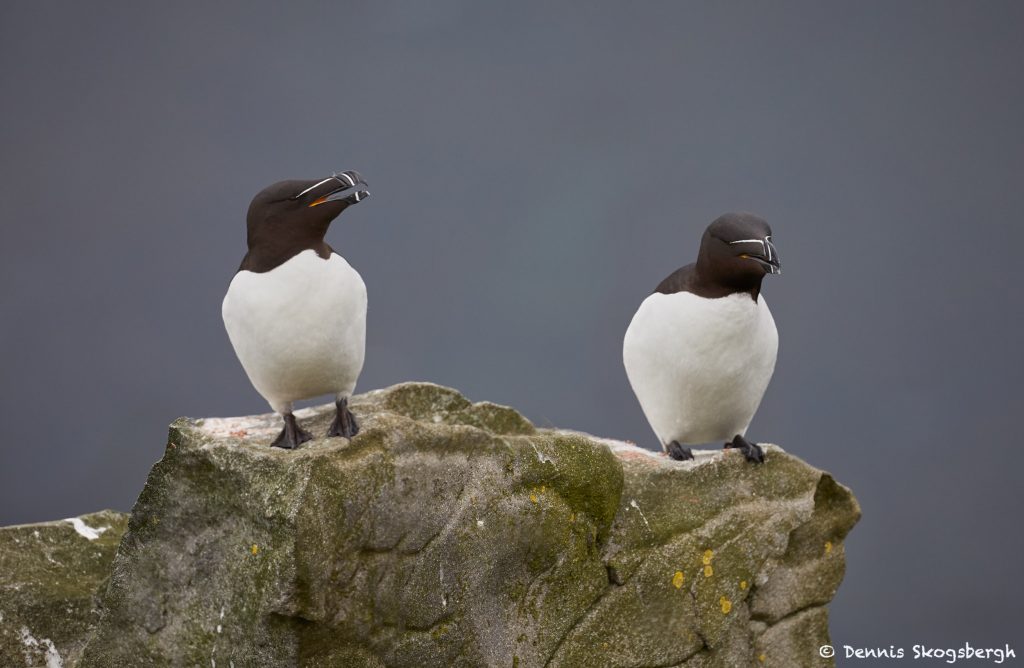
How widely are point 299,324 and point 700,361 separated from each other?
2.37 m

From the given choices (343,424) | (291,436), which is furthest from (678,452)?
(291,436)

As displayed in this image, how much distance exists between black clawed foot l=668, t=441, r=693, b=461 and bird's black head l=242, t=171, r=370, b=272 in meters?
2.57

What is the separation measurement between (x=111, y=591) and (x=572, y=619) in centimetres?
258

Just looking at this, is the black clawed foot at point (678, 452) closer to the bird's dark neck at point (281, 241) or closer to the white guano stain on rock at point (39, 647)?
the bird's dark neck at point (281, 241)

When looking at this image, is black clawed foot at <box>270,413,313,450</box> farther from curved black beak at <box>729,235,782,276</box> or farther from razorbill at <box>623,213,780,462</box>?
curved black beak at <box>729,235,782,276</box>

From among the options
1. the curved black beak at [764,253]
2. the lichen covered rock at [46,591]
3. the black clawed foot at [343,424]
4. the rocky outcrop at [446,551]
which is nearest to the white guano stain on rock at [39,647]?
the lichen covered rock at [46,591]

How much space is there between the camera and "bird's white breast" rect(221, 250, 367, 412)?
682cm

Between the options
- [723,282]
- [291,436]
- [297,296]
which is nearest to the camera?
[297,296]

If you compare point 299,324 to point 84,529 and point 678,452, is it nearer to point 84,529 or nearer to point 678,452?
point 678,452

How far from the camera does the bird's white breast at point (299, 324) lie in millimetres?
6816

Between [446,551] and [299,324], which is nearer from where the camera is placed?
[446,551]

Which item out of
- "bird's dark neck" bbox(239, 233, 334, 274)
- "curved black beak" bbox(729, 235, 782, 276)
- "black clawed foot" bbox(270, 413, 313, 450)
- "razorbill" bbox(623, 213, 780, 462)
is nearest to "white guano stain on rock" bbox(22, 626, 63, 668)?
"black clawed foot" bbox(270, 413, 313, 450)

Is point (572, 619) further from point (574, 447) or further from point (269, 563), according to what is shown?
point (269, 563)

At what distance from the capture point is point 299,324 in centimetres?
685
